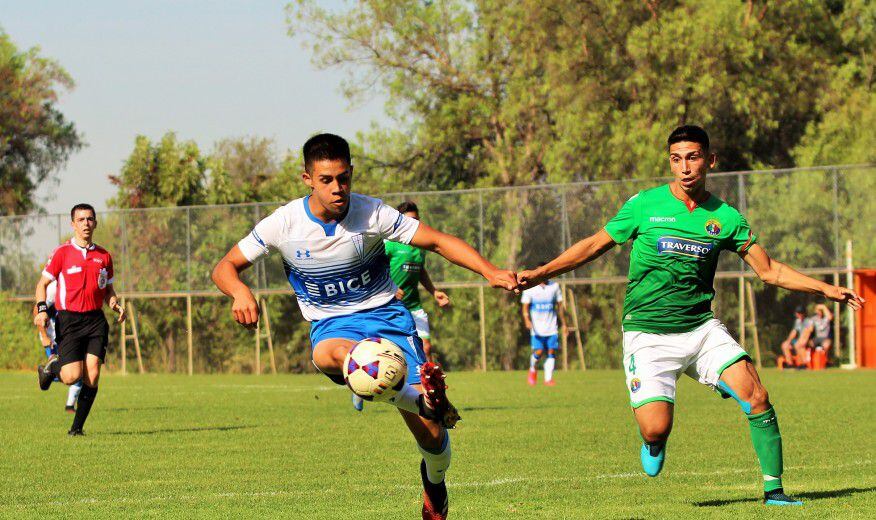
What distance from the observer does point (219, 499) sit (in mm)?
9320

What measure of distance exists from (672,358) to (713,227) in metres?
0.86

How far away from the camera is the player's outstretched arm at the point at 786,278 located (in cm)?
909

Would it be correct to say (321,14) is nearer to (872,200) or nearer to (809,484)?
(872,200)

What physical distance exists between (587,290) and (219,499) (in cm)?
2349

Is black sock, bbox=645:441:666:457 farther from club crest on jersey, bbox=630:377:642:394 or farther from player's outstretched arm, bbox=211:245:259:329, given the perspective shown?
player's outstretched arm, bbox=211:245:259:329

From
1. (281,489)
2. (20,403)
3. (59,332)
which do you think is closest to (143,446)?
(59,332)

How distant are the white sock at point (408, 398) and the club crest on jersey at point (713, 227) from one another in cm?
244

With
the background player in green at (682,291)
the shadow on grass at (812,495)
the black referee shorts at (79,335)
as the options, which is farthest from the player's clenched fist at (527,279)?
the black referee shorts at (79,335)

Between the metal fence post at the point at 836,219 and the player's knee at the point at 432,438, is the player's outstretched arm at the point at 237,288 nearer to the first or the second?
the player's knee at the point at 432,438

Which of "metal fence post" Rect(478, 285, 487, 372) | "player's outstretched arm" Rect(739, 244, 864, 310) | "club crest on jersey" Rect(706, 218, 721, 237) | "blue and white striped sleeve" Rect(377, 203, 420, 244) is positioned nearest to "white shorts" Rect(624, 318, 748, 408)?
"player's outstretched arm" Rect(739, 244, 864, 310)

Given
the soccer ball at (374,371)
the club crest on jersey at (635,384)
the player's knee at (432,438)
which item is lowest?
the player's knee at (432,438)

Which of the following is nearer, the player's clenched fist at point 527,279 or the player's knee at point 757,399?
the player's clenched fist at point 527,279

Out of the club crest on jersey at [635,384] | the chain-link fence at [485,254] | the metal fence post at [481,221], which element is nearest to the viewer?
the club crest on jersey at [635,384]

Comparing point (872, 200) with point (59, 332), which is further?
point (872, 200)
